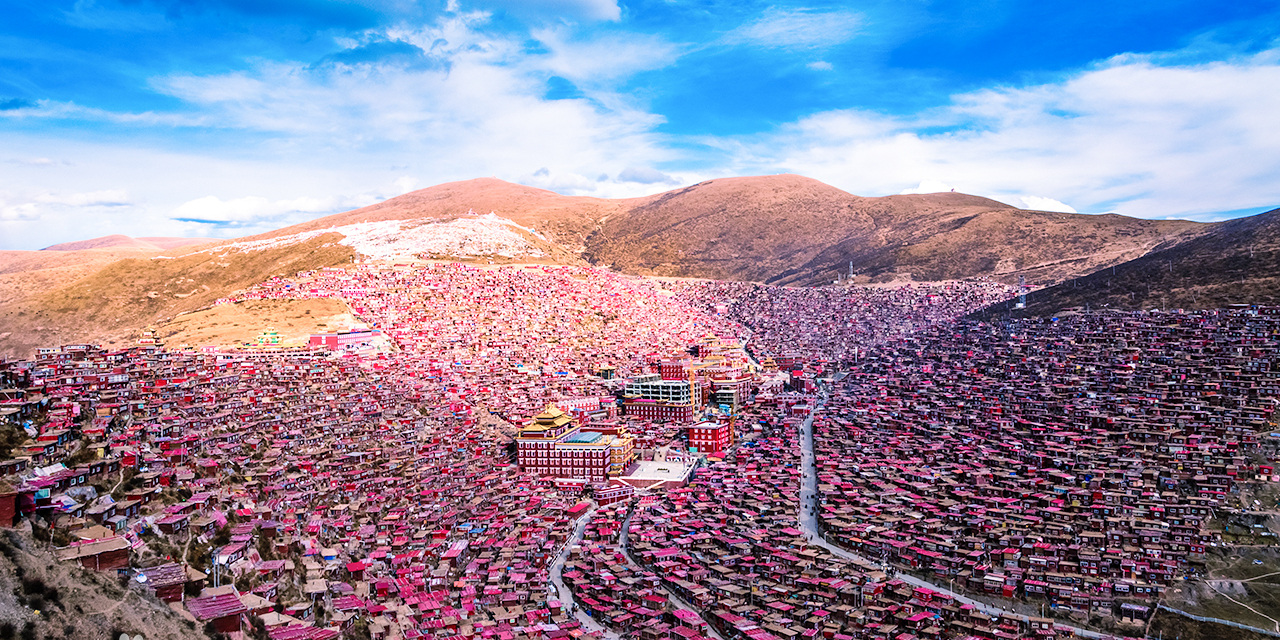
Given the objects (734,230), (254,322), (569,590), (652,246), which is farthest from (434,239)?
(569,590)

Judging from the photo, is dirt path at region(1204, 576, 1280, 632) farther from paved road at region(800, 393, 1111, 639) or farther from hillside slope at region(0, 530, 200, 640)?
hillside slope at region(0, 530, 200, 640)

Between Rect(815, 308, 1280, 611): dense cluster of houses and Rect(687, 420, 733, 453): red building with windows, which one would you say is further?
Rect(687, 420, 733, 453): red building with windows

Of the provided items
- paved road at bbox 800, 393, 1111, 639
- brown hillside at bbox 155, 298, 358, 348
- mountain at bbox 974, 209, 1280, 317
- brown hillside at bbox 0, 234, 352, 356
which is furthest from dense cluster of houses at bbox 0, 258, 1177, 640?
brown hillside at bbox 0, 234, 352, 356

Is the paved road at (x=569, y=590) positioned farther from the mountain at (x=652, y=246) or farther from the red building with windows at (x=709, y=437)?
the mountain at (x=652, y=246)

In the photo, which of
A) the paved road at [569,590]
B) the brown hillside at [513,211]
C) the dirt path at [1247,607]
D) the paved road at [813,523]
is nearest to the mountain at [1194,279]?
the paved road at [813,523]

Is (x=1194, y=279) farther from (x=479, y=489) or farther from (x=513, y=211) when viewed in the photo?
(x=513, y=211)
